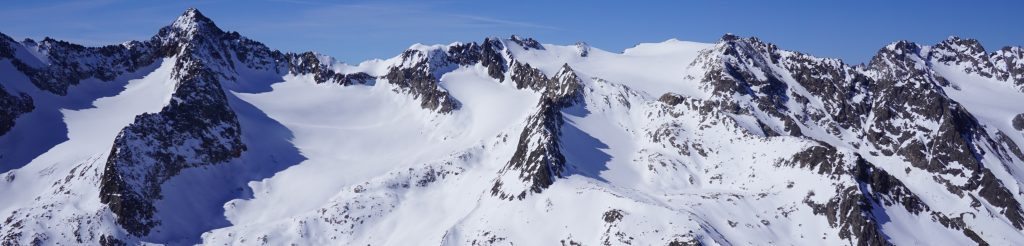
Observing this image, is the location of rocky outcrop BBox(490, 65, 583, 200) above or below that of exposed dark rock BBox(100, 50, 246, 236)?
above

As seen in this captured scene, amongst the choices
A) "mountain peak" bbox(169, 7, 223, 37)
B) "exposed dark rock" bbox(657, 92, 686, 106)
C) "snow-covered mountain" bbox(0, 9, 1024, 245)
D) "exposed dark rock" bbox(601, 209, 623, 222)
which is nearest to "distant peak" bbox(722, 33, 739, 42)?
"snow-covered mountain" bbox(0, 9, 1024, 245)

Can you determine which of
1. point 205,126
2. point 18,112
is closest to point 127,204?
point 205,126

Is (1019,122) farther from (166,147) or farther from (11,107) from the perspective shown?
(11,107)

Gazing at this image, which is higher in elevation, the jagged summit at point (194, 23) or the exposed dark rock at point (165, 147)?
the jagged summit at point (194, 23)

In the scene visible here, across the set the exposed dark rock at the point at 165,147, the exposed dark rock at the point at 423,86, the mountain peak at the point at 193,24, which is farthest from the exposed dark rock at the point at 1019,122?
the mountain peak at the point at 193,24

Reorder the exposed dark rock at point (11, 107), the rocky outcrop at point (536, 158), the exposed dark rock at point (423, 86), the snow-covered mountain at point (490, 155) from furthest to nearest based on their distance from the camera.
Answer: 1. the exposed dark rock at point (423, 86)
2. the exposed dark rock at point (11, 107)
3. the rocky outcrop at point (536, 158)
4. the snow-covered mountain at point (490, 155)

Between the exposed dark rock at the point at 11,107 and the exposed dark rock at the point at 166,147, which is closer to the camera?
the exposed dark rock at the point at 166,147

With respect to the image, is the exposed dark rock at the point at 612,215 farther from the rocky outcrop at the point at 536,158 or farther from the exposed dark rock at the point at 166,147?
the exposed dark rock at the point at 166,147

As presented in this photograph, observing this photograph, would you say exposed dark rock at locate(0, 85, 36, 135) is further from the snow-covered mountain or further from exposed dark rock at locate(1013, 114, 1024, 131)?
exposed dark rock at locate(1013, 114, 1024, 131)

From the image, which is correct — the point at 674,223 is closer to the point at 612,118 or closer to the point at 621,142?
the point at 621,142
